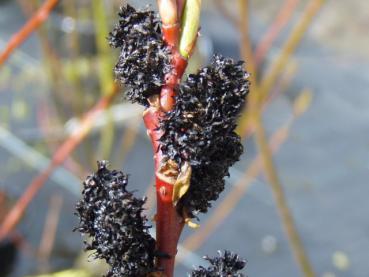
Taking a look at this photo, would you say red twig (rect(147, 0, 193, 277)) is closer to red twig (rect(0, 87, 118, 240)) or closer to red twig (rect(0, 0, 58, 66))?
red twig (rect(0, 0, 58, 66))

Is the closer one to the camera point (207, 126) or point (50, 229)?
point (207, 126)

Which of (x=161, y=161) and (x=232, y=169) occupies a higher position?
(x=232, y=169)

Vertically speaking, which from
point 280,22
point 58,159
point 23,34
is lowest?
point 23,34

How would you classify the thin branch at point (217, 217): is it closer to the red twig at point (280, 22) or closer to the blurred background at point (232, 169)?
the blurred background at point (232, 169)

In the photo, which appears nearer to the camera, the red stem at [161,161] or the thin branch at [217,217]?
the red stem at [161,161]

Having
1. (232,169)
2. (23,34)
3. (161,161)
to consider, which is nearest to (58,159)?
(23,34)

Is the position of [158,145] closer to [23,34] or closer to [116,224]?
[116,224]

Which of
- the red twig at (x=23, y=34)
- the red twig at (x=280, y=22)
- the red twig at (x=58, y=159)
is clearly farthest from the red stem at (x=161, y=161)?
the red twig at (x=280, y=22)
